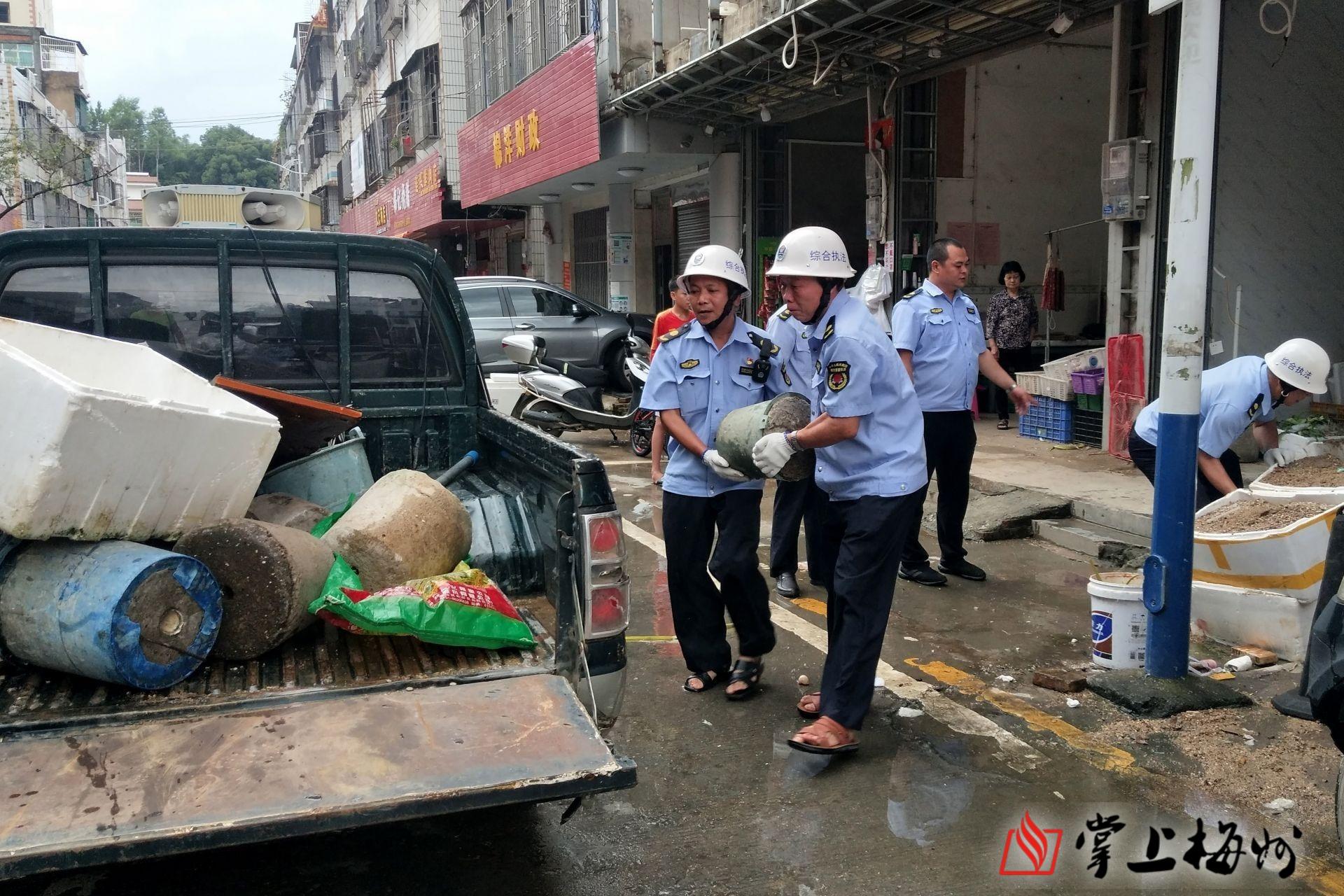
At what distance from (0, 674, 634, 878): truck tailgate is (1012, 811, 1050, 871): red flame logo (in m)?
1.50

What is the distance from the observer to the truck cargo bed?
8.67ft

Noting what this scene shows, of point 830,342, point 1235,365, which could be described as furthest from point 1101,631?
point 830,342

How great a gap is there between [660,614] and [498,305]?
841cm

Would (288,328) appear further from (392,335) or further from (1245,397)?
(1245,397)

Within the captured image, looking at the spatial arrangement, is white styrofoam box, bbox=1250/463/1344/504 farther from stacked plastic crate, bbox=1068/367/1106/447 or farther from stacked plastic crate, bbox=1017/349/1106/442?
stacked plastic crate, bbox=1017/349/1106/442

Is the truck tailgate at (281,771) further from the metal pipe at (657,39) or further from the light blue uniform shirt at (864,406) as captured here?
the metal pipe at (657,39)

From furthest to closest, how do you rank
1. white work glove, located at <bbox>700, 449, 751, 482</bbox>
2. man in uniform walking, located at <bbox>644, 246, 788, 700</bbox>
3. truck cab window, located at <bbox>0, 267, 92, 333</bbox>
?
man in uniform walking, located at <bbox>644, 246, 788, 700</bbox>
white work glove, located at <bbox>700, 449, 751, 482</bbox>
truck cab window, located at <bbox>0, 267, 92, 333</bbox>

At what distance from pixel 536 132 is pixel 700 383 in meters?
14.4

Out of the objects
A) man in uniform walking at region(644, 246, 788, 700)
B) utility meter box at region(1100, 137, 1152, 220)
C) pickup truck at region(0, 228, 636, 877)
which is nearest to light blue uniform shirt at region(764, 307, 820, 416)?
man in uniform walking at region(644, 246, 788, 700)

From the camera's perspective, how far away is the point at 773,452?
3.78m

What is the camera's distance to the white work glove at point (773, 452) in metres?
3.78

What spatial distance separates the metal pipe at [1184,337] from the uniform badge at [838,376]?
1.35 m

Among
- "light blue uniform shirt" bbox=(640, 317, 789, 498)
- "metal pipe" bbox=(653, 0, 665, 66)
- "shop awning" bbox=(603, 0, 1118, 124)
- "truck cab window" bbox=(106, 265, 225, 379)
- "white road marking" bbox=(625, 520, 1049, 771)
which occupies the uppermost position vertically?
"metal pipe" bbox=(653, 0, 665, 66)

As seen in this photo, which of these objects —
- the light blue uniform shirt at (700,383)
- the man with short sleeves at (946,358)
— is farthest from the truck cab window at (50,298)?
the man with short sleeves at (946,358)
